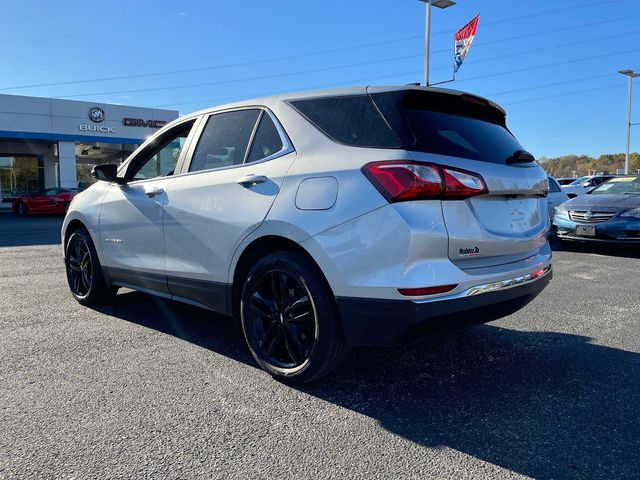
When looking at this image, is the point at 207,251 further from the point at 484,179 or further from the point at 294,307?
the point at 484,179

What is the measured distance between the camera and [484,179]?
279cm

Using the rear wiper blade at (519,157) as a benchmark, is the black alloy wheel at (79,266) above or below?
below

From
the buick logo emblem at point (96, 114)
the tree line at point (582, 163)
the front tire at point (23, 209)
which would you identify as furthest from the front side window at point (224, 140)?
the tree line at point (582, 163)

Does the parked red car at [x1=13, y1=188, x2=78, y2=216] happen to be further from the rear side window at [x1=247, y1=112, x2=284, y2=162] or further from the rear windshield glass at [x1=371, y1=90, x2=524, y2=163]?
the rear windshield glass at [x1=371, y1=90, x2=524, y2=163]

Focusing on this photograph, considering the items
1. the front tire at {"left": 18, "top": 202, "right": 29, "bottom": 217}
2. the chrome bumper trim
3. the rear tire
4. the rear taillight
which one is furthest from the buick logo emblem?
the chrome bumper trim

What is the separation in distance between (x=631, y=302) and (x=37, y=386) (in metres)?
5.33

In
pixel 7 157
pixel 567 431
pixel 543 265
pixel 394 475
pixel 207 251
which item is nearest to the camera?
pixel 394 475

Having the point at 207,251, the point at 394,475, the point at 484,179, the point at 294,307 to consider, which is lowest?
the point at 394,475

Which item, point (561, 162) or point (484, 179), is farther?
point (561, 162)

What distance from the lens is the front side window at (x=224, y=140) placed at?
3518 mm

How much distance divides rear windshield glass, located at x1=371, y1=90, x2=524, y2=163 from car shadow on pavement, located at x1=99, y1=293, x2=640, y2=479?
109 cm

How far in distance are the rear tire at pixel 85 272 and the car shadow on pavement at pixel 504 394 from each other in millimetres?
1035

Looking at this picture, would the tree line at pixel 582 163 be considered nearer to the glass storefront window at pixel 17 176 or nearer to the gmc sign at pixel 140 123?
the gmc sign at pixel 140 123

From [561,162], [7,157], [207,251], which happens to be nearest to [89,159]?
[7,157]
